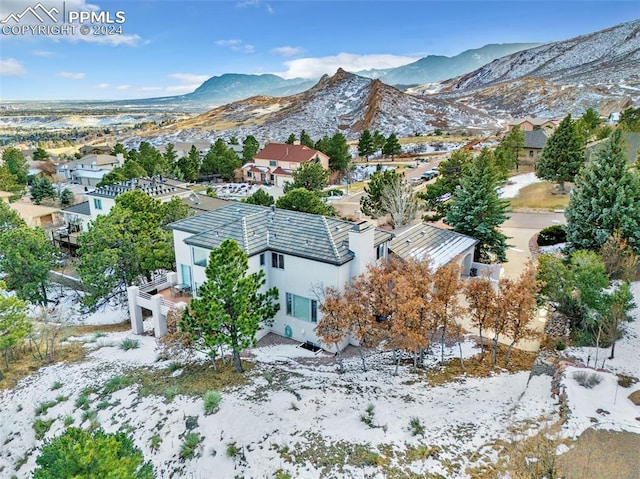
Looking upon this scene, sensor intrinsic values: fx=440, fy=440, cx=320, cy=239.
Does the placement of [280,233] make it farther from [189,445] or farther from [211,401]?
[189,445]

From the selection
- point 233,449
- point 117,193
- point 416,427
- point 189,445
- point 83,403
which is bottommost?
point 83,403

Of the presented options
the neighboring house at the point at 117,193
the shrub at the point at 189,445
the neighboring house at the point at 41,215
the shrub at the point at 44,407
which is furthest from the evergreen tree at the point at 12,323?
the neighboring house at the point at 41,215

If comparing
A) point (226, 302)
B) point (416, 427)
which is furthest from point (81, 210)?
point (416, 427)

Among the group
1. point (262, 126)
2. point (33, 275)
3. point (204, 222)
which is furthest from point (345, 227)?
point (262, 126)

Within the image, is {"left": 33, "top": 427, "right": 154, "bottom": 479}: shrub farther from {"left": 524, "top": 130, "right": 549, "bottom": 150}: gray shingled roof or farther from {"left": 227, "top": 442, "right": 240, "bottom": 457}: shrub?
{"left": 524, "top": 130, "right": 549, "bottom": 150}: gray shingled roof

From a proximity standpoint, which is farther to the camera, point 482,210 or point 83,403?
point 482,210

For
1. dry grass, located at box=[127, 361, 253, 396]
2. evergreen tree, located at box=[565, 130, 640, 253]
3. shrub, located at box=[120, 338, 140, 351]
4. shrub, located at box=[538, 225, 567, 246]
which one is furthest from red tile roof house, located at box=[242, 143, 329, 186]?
dry grass, located at box=[127, 361, 253, 396]
